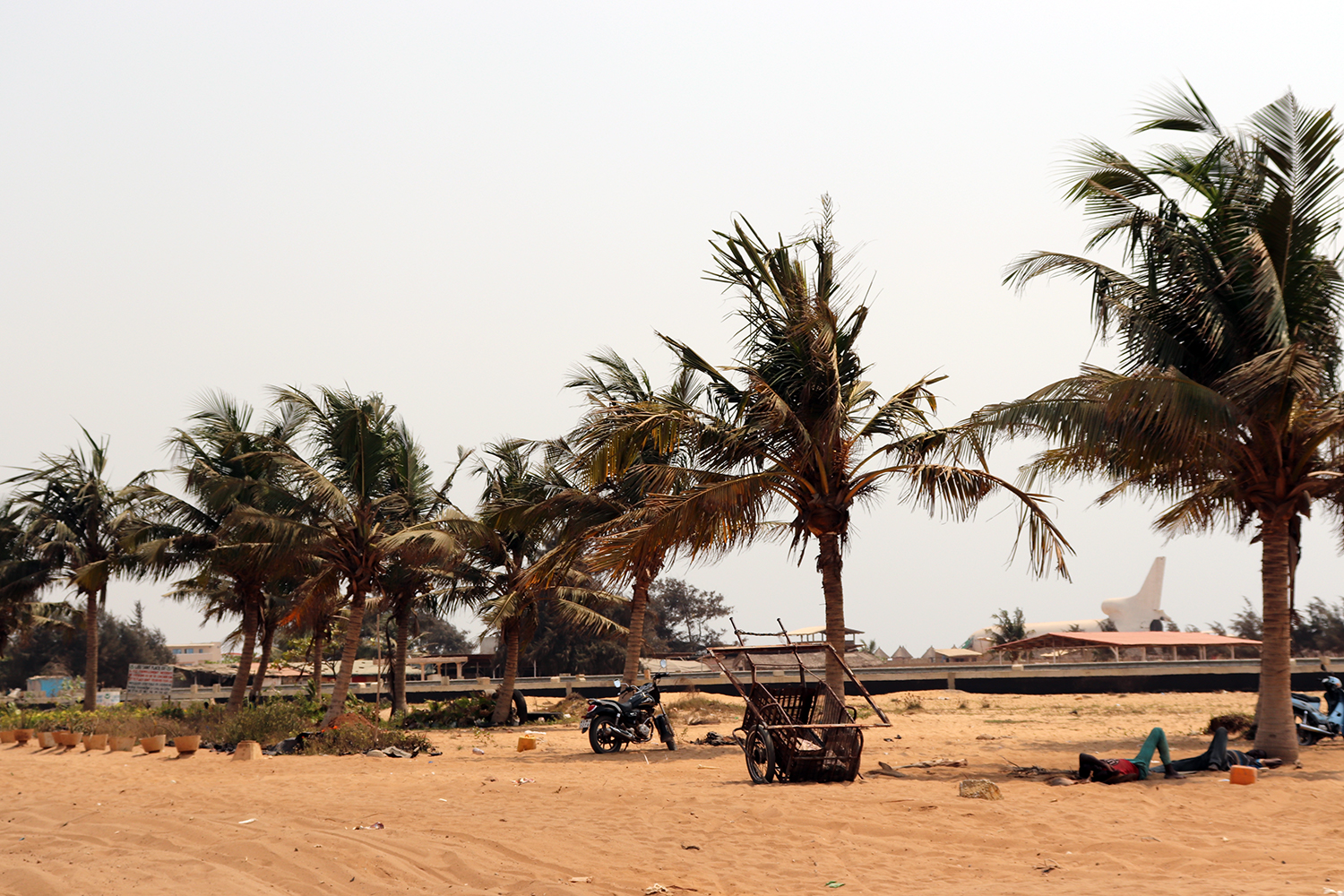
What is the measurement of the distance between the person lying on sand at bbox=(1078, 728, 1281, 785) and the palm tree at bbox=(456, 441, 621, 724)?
1032cm

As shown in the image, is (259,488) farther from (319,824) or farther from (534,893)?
(534,893)

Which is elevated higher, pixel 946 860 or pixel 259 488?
pixel 259 488

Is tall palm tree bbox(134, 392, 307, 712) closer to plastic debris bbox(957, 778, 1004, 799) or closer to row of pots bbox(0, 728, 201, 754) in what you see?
row of pots bbox(0, 728, 201, 754)

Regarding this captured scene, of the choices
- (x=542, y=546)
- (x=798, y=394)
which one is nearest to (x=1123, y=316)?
(x=798, y=394)

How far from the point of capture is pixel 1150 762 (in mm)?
10336

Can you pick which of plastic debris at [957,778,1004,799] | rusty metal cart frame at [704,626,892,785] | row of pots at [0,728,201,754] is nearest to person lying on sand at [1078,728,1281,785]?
plastic debris at [957,778,1004,799]

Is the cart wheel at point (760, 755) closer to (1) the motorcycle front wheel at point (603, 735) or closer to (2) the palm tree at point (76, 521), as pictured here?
(1) the motorcycle front wheel at point (603, 735)

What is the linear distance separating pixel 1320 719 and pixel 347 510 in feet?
49.1

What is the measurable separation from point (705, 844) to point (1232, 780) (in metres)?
5.59

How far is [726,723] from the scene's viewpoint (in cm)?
2097

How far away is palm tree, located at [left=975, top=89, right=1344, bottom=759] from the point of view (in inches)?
433

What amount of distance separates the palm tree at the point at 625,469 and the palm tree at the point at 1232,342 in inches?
176

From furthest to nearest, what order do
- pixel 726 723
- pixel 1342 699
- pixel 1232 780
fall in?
pixel 726 723 < pixel 1342 699 < pixel 1232 780

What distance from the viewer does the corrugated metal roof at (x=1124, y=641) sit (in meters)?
33.5
